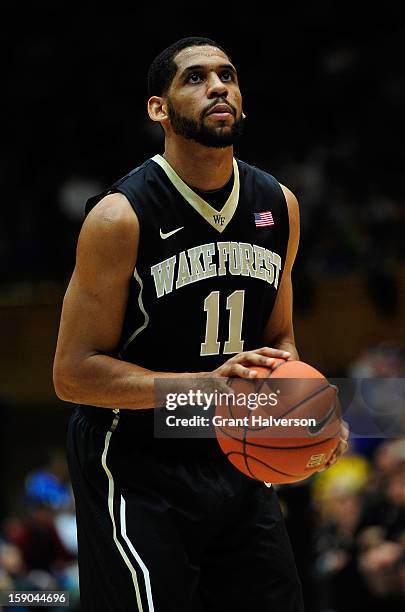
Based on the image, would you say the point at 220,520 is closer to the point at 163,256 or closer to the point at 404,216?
the point at 163,256

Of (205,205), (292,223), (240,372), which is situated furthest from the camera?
(292,223)

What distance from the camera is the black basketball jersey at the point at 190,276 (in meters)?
4.23

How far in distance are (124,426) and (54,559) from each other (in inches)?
197

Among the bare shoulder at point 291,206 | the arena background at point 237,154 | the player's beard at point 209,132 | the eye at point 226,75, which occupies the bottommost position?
the bare shoulder at point 291,206

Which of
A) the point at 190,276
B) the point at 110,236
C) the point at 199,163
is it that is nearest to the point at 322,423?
the point at 190,276

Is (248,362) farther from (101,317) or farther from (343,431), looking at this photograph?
(101,317)

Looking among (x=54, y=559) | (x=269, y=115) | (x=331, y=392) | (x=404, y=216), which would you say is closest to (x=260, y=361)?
(x=331, y=392)

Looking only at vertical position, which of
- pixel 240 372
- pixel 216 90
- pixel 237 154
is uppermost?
pixel 237 154

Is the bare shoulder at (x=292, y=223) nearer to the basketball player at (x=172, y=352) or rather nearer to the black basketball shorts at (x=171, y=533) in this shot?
the basketball player at (x=172, y=352)

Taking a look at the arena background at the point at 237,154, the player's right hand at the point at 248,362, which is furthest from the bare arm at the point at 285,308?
the arena background at the point at 237,154

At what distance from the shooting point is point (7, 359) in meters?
13.4

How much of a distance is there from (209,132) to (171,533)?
4.75 feet

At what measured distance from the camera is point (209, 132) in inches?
168

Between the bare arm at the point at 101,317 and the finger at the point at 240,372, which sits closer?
the finger at the point at 240,372
